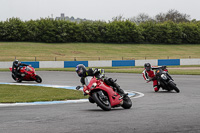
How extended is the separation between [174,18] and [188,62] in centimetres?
8773

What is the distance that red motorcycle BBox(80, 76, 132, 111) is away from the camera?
31.8 ft

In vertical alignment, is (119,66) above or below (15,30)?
below

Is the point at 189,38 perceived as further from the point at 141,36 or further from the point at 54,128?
the point at 54,128

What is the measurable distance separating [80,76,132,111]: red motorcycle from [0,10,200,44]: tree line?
63.3 m

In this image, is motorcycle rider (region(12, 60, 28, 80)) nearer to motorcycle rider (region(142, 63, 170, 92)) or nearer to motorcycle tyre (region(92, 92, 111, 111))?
motorcycle rider (region(142, 63, 170, 92))

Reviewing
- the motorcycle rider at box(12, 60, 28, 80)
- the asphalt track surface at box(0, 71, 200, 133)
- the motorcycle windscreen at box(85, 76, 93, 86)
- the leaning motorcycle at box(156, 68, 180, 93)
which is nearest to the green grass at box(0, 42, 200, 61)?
the motorcycle rider at box(12, 60, 28, 80)

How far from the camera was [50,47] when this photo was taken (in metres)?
69.1

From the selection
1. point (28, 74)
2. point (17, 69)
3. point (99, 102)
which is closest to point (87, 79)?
point (99, 102)

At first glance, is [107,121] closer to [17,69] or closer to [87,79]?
[87,79]

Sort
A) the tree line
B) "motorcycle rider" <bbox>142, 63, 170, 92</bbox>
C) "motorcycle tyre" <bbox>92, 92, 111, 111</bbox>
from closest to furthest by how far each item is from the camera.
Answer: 1. "motorcycle tyre" <bbox>92, 92, 111, 111</bbox>
2. "motorcycle rider" <bbox>142, 63, 170, 92</bbox>
3. the tree line

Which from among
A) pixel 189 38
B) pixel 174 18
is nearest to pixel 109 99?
pixel 189 38

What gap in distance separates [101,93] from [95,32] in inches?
2712

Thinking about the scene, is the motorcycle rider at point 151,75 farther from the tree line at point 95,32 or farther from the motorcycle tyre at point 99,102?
the tree line at point 95,32

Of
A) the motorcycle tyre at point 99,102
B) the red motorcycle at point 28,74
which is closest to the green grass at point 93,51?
the red motorcycle at point 28,74
